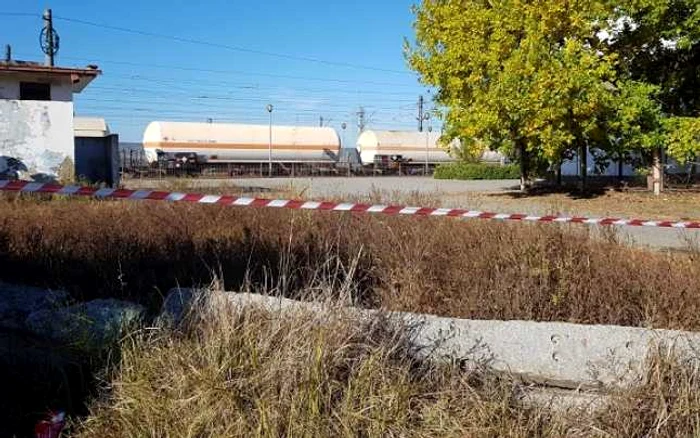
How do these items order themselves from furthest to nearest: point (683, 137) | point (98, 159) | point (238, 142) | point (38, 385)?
1. point (238, 142)
2. point (98, 159)
3. point (683, 137)
4. point (38, 385)

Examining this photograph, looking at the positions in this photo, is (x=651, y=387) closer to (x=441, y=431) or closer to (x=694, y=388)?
(x=694, y=388)

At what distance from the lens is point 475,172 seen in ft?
139

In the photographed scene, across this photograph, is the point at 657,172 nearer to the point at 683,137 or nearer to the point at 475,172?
the point at 683,137

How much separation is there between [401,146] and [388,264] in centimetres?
4957

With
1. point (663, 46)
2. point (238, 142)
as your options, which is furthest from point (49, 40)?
Answer: point (663, 46)

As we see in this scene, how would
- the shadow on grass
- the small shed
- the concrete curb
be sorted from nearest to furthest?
the shadow on grass
the concrete curb
the small shed

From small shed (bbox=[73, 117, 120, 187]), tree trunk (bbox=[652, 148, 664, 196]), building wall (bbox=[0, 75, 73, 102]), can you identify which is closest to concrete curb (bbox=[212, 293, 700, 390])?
tree trunk (bbox=[652, 148, 664, 196])

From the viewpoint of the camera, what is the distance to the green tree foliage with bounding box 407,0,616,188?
17.3 meters

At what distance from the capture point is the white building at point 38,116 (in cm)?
2044

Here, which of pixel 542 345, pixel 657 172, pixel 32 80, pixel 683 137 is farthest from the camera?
pixel 32 80

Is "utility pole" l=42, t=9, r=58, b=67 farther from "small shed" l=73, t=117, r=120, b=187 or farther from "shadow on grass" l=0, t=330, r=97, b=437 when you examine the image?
"shadow on grass" l=0, t=330, r=97, b=437

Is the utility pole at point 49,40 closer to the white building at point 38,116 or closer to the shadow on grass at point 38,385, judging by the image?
the white building at point 38,116

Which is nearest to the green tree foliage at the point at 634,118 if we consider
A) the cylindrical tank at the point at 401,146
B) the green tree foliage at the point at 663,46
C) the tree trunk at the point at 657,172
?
the green tree foliage at the point at 663,46

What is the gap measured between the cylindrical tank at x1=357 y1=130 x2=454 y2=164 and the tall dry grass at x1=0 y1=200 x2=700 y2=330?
46.3m
